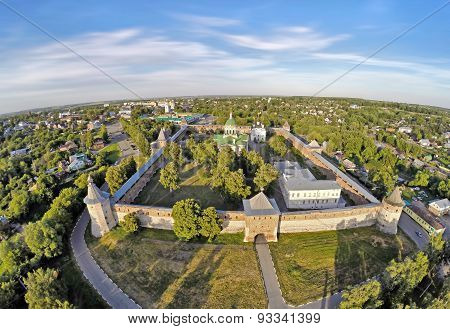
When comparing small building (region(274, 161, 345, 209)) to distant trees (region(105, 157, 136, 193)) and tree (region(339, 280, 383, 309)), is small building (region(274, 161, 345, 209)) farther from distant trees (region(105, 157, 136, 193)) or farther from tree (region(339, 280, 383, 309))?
distant trees (region(105, 157, 136, 193))

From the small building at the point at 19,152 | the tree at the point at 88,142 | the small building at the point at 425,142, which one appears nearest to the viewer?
the tree at the point at 88,142

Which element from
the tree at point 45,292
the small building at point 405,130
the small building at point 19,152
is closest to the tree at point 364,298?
the tree at point 45,292

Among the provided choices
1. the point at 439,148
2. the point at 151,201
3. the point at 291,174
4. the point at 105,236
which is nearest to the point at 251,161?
the point at 291,174

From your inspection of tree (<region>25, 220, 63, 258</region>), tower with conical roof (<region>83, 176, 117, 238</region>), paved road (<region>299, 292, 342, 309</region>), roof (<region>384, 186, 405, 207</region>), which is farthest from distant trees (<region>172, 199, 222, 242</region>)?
roof (<region>384, 186, 405, 207</region>)

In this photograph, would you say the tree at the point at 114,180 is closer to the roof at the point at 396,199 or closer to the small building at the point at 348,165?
the roof at the point at 396,199

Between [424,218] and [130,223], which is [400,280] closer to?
[424,218]

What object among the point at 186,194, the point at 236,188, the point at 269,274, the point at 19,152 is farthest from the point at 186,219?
the point at 19,152
